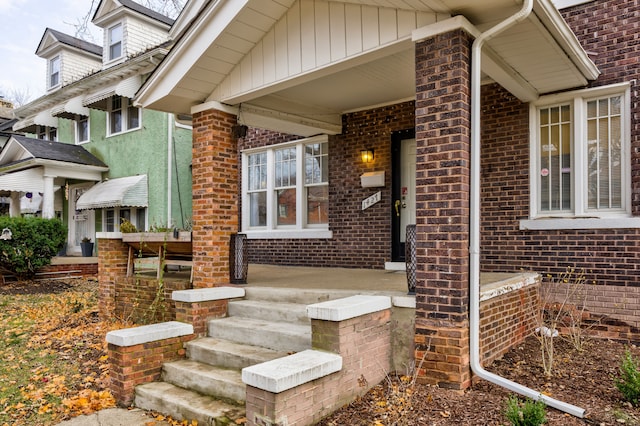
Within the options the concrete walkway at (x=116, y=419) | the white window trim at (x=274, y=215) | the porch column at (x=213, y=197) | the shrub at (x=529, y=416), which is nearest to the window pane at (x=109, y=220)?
the white window trim at (x=274, y=215)

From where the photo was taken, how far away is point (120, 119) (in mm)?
14320

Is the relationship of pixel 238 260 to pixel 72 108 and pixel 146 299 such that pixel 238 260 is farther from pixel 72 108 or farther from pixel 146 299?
pixel 72 108

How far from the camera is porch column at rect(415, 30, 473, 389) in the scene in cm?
377

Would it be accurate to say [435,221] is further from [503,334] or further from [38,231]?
[38,231]

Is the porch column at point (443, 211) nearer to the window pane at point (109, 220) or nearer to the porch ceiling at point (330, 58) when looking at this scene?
the porch ceiling at point (330, 58)

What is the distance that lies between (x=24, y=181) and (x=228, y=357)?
12603mm

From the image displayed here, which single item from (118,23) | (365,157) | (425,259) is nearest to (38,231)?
(118,23)

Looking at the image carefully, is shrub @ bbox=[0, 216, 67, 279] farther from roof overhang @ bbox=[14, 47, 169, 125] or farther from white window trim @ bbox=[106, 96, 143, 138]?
roof overhang @ bbox=[14, 47, 169, 125]

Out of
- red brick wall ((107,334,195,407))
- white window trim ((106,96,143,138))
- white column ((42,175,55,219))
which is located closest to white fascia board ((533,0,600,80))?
red brick wall ((107,334,195,407))

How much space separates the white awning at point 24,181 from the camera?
1368 cm

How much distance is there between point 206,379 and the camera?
4125mm

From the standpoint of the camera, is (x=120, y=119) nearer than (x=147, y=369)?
No

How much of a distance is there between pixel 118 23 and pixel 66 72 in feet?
11.5

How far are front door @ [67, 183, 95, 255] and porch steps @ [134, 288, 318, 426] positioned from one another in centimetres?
1253
